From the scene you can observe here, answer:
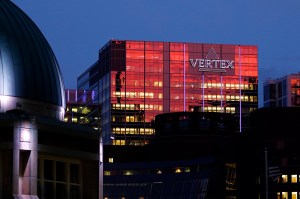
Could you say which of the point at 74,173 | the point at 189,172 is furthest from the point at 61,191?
the point at 189,172

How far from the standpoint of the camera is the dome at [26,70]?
4284cm

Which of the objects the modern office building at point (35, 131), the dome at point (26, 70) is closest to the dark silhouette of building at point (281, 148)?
the modern office building at point (35, 131)

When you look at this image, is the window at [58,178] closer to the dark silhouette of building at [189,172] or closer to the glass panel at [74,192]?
the glass panel at [74,192]

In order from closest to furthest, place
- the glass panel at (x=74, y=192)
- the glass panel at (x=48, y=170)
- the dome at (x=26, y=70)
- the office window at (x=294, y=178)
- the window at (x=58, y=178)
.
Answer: the dome at (x=26, y=70), the window at (x=58, y=178), the glass panel at (x=48, y=170), the glass panel at (x=74, y=192), the office window at (x=294, y=178)

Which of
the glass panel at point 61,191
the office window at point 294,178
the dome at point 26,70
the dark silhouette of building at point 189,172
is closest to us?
the dome at point 26,70

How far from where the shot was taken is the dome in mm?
42844

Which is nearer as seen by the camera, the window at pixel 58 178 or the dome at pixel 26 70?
the dome at pixel 26 70

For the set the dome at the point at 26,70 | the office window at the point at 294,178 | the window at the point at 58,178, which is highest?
the dome at the point at 26,70

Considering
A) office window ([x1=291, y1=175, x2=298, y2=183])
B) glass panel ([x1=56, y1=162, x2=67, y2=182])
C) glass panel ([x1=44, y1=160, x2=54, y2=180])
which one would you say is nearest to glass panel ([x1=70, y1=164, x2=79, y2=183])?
glass panel ([x1=56, y1=162, x2=67, y2=182])

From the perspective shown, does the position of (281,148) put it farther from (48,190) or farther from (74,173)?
(48,190)

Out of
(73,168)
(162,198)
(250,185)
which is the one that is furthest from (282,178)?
(73,168)

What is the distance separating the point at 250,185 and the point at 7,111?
5141 inches

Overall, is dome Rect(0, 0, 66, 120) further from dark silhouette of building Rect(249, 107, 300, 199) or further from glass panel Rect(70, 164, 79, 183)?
dark silhouette of building Rect(249, 107, 300, 199)

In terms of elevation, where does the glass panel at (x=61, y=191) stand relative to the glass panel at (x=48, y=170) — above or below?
below
